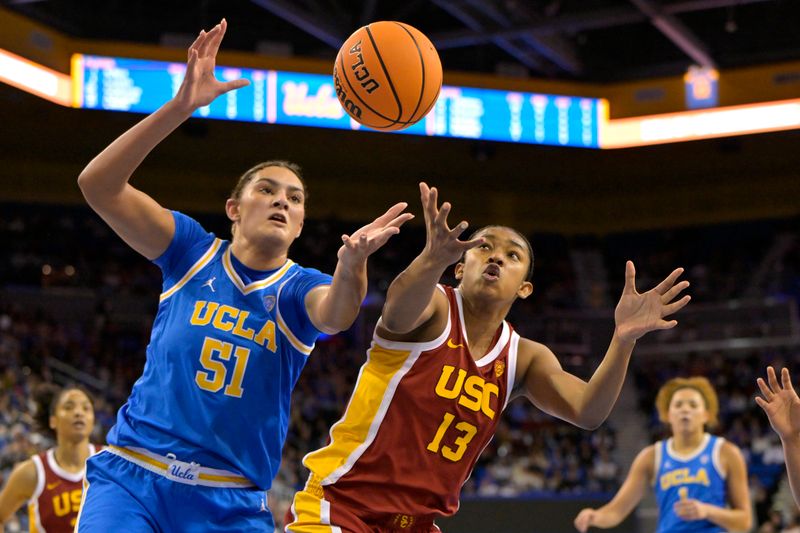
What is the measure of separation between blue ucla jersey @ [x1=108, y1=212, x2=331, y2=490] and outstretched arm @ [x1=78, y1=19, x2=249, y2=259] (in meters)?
0.26

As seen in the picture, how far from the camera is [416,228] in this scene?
2156 cm

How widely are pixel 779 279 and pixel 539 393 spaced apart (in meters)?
16.6

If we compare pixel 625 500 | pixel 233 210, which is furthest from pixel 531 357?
pixel 625 500

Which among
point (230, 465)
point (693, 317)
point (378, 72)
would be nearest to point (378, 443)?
point (230, 465)

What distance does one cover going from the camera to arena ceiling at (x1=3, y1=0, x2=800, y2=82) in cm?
1584

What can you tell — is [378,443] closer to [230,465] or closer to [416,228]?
[230,465]

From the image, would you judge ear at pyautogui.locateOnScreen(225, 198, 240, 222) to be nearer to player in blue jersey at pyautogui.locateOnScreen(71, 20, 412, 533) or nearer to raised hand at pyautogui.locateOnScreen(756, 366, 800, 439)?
player in blue jersey at pyautogui.locateOnScreen(71, 20, 412, 533)

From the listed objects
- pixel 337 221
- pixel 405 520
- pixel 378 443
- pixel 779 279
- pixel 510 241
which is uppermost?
pixel 337 221

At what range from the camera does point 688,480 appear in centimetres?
730

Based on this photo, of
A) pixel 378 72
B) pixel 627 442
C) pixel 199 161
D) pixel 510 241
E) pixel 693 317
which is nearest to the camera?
pixel 510 241

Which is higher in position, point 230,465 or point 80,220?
point 80,220

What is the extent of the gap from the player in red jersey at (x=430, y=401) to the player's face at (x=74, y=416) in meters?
2.84

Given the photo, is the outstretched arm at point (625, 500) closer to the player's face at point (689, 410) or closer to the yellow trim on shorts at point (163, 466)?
the player's face at point (689, 410)

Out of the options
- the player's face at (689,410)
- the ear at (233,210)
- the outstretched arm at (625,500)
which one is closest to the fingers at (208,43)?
the ear at (233,210)
